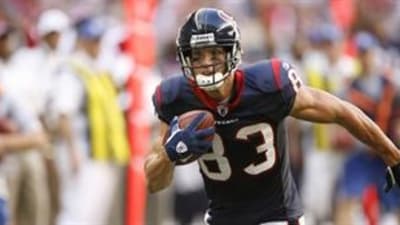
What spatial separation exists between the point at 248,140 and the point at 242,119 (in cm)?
10

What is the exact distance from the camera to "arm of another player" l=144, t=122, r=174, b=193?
694 cm

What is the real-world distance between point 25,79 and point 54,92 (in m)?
0.29

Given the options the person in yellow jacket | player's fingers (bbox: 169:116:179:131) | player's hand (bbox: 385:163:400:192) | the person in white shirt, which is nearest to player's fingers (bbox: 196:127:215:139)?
player's fingers (bbox: 169:116:179:131)

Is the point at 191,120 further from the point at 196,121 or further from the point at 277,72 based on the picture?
the point at 277,72

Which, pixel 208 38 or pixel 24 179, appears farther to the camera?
pixel 24 179

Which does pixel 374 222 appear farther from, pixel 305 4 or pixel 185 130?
pixel 185 130

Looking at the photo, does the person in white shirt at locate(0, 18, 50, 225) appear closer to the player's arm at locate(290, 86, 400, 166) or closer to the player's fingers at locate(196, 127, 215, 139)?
the player's arm at locate(290, 86, 400, 166)

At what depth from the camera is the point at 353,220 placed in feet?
42.4

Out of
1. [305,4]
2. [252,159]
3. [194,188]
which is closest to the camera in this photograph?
[252,159]

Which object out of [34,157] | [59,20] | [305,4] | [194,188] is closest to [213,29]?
[34,157]

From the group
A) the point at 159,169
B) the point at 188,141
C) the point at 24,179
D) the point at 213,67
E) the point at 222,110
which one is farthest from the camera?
the point at 24,179

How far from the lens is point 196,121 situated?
6.81 meters

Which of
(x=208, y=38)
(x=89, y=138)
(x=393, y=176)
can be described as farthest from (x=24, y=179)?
(x=208, y=38)

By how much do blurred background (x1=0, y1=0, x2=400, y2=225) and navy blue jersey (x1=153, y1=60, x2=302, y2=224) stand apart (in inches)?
119
